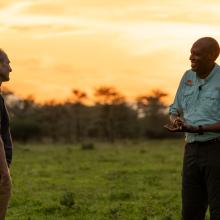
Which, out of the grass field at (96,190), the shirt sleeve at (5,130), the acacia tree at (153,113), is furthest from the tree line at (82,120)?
the shirt sleeve at (5,130)

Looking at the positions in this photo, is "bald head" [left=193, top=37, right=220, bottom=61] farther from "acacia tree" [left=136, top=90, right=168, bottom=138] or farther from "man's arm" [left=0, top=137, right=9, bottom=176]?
"acacia tree" [left=136, top=90, right=168, bottom=138]

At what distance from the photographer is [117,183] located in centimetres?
1538

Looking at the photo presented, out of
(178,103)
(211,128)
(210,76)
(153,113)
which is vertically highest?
(210,76)

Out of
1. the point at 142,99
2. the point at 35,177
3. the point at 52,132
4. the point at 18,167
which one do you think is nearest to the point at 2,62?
the point at 35,177

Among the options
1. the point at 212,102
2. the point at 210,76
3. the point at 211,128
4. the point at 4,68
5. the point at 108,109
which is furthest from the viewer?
the point at 108,109

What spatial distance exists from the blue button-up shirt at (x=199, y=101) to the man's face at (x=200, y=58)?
0.09 meters

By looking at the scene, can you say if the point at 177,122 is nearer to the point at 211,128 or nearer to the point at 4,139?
the point at 211,128

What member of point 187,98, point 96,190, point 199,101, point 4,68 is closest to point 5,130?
point 4,68

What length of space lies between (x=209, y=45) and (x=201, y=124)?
687mm

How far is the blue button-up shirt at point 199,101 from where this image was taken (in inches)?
230

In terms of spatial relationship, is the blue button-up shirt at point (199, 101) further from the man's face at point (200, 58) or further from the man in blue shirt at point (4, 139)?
the man in blue shirt at point (4, 139)

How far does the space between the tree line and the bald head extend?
46.1m

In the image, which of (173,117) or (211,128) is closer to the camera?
(211,128)

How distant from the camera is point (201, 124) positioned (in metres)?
5.84
